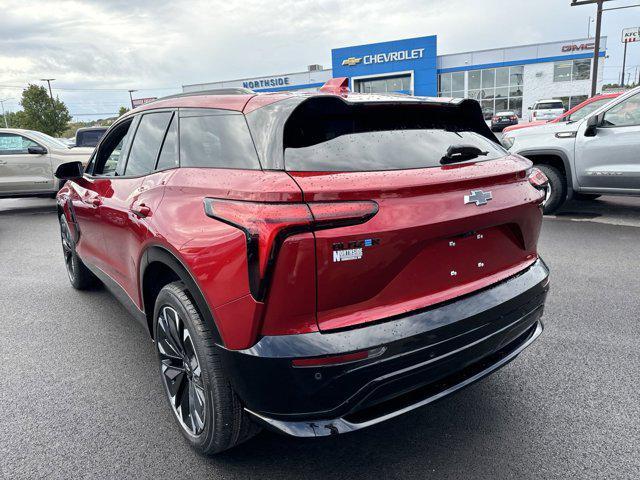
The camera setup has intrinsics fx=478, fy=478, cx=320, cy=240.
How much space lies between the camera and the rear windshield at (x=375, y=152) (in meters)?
1.92

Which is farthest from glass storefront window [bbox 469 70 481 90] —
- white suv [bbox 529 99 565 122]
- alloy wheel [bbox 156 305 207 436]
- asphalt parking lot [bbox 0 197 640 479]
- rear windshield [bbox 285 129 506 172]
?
alloy wheel [bbox 156 305 207 436]

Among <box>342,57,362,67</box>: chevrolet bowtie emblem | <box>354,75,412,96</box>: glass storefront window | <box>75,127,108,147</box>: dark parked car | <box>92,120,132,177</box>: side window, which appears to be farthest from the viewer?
<box>342,57,362,67</box>: chevrolet bowtie emblem

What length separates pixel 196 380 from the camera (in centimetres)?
221

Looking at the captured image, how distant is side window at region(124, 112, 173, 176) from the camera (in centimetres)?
276

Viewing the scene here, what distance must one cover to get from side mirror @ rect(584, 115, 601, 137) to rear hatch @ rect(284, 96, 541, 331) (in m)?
4.77

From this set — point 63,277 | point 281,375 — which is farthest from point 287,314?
point 63,277

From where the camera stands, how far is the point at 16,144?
10.1 m

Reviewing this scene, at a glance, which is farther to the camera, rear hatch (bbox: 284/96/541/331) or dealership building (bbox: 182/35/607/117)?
dealership building (bbox: 182/35/607/117)

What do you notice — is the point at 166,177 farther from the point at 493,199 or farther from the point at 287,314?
the point at 493,199

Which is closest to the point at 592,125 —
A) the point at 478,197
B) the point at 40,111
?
the point at 478,197

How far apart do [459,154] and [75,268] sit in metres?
4.01

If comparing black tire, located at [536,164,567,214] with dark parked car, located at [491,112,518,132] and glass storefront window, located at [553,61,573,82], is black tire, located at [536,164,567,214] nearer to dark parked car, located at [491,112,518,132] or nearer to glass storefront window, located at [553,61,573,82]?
dark parked car, located at [491,112,518,132]

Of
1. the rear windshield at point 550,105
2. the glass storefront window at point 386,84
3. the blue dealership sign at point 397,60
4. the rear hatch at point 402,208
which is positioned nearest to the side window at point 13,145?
the rear hatch at point 402,208

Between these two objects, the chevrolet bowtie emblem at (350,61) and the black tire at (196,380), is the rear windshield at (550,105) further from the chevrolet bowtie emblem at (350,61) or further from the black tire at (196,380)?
the black tire at (196,380)
